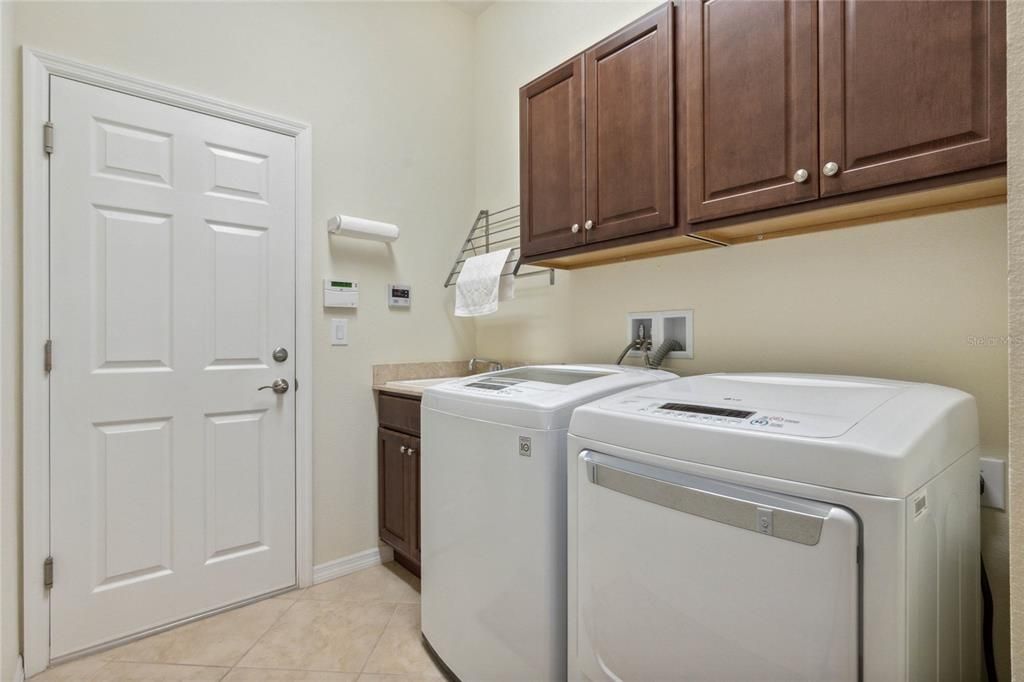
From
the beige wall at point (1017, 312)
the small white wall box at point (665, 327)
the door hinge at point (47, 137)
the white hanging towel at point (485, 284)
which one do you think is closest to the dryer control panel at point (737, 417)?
the beige wall at point (1017, 312)

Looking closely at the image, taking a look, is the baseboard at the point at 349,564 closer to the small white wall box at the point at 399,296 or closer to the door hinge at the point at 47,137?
the small white wall box at the point at 399,296

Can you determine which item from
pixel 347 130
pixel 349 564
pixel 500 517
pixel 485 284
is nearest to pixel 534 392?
pixel 500 517

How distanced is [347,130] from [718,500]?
7.47 feet

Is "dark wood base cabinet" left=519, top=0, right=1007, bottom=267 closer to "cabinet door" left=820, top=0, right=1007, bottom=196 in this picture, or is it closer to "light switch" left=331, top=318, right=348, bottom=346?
"cabinet door" left=820, top=0, right=1007, bottom=196

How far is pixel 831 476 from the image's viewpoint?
2.44ft

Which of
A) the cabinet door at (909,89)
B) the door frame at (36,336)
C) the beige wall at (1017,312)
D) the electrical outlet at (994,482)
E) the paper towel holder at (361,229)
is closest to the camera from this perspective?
the beige wall at (1017,312)

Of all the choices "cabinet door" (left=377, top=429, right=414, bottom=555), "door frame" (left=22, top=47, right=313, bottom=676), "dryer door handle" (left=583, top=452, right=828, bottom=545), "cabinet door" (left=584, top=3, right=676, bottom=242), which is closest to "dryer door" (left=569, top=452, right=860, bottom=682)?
"dryer door handle" (left=583, top=452, right=828, bottom=545)

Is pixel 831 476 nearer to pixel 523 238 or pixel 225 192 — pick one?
pixel 523 238

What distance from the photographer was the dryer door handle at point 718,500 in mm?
763

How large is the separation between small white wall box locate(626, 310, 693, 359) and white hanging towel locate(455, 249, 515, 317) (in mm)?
586

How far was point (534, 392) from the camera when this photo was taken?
1335 millimetres

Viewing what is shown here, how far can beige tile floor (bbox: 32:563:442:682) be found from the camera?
158 cm

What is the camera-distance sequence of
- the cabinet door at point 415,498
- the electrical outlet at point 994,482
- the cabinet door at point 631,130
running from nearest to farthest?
1. the electrical outlet at point 994,482
2. the cabinet door at point 631,130
3. the cabinet door at point 415,498

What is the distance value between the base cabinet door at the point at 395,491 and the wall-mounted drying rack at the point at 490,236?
891 millimetres
